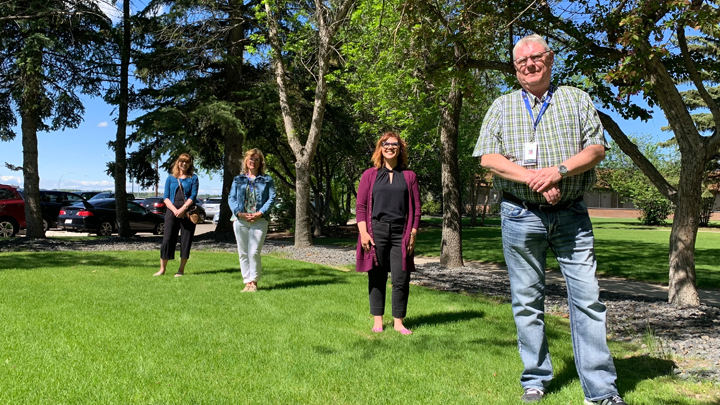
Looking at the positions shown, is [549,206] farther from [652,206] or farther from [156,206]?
[652,206]

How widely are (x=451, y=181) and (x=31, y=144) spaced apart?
39.8ft

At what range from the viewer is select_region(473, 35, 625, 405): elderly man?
3.03 m

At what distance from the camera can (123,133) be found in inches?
659

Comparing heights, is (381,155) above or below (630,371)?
above

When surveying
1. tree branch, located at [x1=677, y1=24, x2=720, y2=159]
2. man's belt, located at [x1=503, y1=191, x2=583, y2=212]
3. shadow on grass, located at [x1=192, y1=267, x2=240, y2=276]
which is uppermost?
tree branch, located at [x1=677, y1=24, x2=720, y2=159]

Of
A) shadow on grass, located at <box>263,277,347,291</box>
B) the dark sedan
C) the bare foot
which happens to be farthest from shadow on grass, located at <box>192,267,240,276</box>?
the dark sedan

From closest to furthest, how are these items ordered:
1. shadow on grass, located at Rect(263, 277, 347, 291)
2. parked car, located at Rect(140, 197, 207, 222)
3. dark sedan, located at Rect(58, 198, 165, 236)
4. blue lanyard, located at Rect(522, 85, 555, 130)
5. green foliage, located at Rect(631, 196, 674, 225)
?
blue lanyard, located at Rect(522, 85, 555, 130), shadow on grass, located at Rect(263, 277, 347, 291), dark sedan, located at Rect(58, 198, 165, 236), parked car, located at Rect(140, 197, 207, 222), green foliage, located at Rect(631, 196, 674, 225)

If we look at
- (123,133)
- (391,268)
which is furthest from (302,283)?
(123,133)

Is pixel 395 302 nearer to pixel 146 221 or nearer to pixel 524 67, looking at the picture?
pixel 524 67

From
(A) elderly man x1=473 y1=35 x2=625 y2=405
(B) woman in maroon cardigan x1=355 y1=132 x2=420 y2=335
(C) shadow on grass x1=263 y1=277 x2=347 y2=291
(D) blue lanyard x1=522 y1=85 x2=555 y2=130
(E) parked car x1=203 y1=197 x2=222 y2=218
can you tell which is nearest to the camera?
(A) elderly man x1=473 y1=35 x2=625 y2=405

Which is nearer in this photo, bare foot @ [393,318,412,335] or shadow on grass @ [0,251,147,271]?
bare foot @ [393,318,412,335]

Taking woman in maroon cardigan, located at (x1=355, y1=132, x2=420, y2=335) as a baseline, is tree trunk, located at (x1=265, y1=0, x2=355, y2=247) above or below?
above

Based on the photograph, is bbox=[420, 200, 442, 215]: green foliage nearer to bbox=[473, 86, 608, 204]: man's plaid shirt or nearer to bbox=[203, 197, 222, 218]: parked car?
bbox=[203, 197, 222, 218]: parked car

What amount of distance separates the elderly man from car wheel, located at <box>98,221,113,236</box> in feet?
62.3
